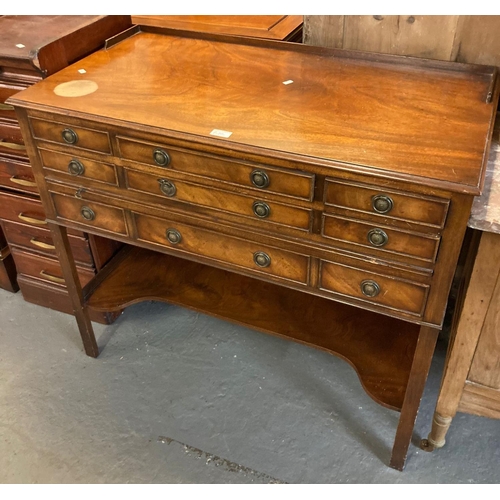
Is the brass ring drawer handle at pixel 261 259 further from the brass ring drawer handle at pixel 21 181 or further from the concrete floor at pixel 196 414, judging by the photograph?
the brass ring drawer handle at pixel 21 181

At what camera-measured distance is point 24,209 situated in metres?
2.01

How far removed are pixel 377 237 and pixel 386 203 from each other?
94mm

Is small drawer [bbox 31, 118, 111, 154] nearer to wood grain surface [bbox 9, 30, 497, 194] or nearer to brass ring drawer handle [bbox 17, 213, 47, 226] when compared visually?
wood grain surface [bbox 9, 30, 497, 194]

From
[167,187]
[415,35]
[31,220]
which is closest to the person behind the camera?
[167,187]

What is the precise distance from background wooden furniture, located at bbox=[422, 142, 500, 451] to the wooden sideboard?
12cm

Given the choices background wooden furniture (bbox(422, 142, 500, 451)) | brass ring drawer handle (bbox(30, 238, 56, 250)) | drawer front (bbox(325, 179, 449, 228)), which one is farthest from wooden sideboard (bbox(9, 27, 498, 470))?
brass ring drawer handle (bbox(30, 238, 56, 250))

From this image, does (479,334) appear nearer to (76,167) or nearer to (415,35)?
(415,35)

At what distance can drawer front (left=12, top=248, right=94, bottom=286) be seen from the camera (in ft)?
6.91

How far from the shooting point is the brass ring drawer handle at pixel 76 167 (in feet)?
4.93

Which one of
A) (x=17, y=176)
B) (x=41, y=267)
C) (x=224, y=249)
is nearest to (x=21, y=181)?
(x=17, y=176)

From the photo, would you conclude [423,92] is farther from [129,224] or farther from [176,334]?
[176,334]

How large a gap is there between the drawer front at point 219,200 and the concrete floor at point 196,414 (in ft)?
2.60

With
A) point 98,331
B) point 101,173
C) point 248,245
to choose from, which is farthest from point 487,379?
point 98,331

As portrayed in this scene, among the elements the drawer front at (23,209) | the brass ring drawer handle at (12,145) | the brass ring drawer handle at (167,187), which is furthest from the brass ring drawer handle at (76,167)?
the drawer front at (23,209)
